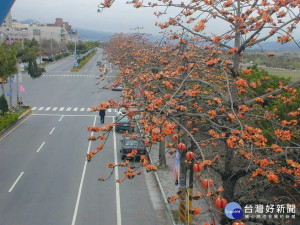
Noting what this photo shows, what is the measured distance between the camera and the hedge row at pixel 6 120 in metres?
23.1

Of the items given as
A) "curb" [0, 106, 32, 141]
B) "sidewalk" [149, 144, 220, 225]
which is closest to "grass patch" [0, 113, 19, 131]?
"curb" [0, 106, 32, 141]

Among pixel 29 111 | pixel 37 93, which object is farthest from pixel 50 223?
pixel 37 93

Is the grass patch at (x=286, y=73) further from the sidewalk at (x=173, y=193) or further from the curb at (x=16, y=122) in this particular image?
the curb at (x=16, y=122)

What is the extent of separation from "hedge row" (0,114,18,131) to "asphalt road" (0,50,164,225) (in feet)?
2.53

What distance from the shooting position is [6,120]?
24.0 meters

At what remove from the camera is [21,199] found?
13.3 m

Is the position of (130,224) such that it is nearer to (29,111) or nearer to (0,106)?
(0,106)

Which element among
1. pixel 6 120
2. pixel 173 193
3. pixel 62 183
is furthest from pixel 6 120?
pixel 173 193

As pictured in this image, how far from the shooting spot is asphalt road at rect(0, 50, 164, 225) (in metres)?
12.2

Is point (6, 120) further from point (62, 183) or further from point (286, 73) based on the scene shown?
point (286, 73)

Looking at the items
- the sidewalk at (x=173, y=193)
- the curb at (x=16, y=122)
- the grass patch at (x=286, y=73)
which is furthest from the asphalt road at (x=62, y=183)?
the grass patch at (x=286, y=73)

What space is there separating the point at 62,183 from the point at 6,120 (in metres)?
11.2

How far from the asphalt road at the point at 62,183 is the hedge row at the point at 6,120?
2.53 feet

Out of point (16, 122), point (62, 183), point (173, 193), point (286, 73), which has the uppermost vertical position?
point (286, 73)
